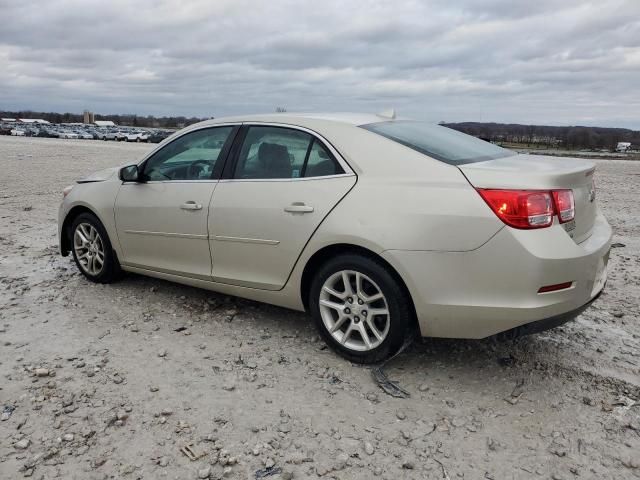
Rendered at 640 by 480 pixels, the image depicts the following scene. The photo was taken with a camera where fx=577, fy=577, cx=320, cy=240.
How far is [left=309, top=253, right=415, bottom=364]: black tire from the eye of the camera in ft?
11.3

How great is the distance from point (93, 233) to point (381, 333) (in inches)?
121

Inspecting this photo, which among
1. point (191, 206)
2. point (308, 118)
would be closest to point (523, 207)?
point (308, 118)

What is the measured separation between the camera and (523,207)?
3.11 metres

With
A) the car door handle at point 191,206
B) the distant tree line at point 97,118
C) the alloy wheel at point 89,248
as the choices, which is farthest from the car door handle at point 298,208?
the distant tree line at point 97,118

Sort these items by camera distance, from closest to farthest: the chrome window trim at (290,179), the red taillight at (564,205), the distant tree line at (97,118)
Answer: the red taillight at (564,205), the chrome window trim at (290,179), the distant tree line at (97,118)

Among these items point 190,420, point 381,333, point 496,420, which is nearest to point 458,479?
point 496,420

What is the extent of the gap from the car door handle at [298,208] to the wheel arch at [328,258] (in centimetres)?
27

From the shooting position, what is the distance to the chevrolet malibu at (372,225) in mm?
3160

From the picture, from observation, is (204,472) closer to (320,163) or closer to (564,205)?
(320,163)

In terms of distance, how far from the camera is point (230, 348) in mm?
4043

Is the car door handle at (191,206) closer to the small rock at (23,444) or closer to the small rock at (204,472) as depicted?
the small rock at (23,444)

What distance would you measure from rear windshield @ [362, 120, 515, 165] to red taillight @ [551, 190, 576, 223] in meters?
0.58

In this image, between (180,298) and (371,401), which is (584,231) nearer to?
(371,401)

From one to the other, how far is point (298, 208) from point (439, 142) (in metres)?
1.05
